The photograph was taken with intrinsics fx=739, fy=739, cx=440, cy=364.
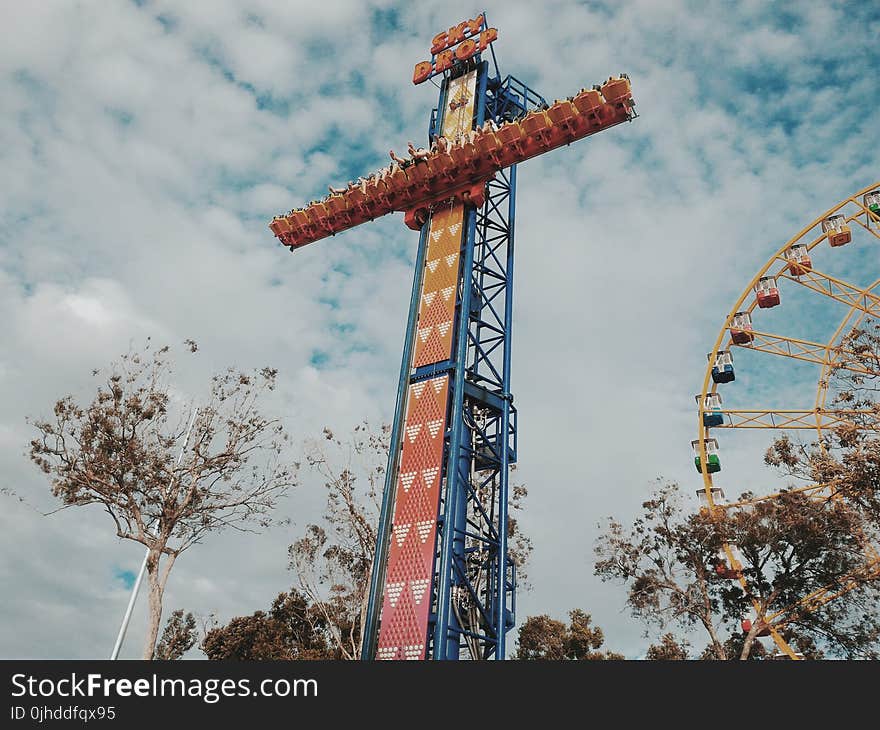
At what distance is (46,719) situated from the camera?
9.55 m

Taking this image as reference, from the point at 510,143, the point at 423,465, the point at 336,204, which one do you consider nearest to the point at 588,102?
the point at 510,143

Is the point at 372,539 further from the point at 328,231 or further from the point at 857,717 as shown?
the point at 857,717

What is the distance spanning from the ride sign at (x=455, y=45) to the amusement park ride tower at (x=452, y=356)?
0.14 ft

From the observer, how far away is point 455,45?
23203 mm

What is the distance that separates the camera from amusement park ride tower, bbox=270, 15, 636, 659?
15180 millimetres

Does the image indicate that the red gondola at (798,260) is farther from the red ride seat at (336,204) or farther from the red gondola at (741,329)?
the red ride seat at (336,204)

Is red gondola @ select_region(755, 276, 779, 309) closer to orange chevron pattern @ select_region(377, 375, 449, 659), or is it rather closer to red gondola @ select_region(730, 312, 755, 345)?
red gondola @ select_region(730, 312, 755, 345)

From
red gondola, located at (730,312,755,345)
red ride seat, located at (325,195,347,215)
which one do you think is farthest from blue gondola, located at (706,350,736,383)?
red ride seat, located at (325,195,347,215)

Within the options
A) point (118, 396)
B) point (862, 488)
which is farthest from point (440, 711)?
point (118, 396)

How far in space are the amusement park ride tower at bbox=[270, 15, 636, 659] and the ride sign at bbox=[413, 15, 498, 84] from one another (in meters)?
0.04

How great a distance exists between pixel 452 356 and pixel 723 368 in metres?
10.8

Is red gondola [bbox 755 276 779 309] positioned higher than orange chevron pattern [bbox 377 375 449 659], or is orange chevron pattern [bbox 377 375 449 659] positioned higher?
red gondola [bbox 755 276 779 309]

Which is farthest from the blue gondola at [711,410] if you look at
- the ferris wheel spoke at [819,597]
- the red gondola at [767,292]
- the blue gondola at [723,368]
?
the ferris wheel spoke at [819,597]

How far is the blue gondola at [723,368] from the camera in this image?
23.7 m
